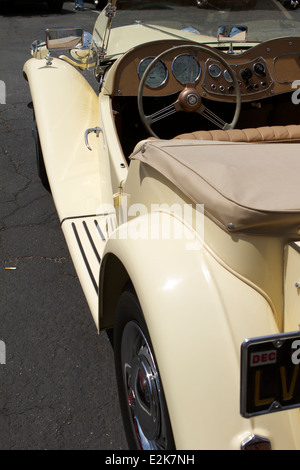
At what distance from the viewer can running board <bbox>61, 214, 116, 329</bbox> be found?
2.23 m

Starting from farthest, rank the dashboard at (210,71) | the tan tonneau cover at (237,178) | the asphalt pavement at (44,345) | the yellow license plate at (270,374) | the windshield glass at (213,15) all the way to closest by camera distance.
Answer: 1. the windshield glass at (213,15)
2. the dashboard at (210,71)
3. the asphalt pavement at (44,345)
4. the tan tonneau cover at (237,178)
5. the yellow license plate at (270,374)

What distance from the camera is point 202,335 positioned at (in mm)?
1256

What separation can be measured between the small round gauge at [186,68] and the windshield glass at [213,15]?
0.62m

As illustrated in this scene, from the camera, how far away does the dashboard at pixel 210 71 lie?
268 cm

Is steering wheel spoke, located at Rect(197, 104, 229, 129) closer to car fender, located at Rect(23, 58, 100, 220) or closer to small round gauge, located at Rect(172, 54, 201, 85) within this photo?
small round gauge, located at Rect(172, 54, 201, 85)

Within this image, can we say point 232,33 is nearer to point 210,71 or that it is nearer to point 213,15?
point 213,15

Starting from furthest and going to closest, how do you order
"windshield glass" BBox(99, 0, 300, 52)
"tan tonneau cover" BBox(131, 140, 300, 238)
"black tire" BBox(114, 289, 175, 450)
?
"windshield glass" BBox(99, 0, 300, 52) → "black tire" BBox(114, 289, 175, 450) → "tan tonneau cover" BBox(131, 140, 300, 238)

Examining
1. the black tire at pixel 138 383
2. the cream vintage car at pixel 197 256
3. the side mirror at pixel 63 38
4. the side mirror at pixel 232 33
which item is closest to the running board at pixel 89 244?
the cream vintage car at pixel 197 256

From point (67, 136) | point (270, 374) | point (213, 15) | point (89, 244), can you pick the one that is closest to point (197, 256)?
point (270, 374)

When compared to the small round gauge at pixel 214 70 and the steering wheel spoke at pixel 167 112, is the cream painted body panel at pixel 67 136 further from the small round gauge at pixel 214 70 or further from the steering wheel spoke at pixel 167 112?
the small round gauge at pixel 214 70

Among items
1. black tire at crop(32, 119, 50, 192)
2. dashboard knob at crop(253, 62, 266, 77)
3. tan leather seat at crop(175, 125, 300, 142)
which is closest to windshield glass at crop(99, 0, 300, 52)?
dashboard knob at crop(253, 62, 266, 77)

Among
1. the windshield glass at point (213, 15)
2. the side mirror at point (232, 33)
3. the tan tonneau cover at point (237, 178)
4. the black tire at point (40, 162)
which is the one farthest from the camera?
the black tire at point (40, 162)

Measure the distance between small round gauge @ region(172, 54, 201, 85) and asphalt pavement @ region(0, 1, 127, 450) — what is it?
1.33 m

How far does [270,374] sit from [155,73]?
1.97 metres
